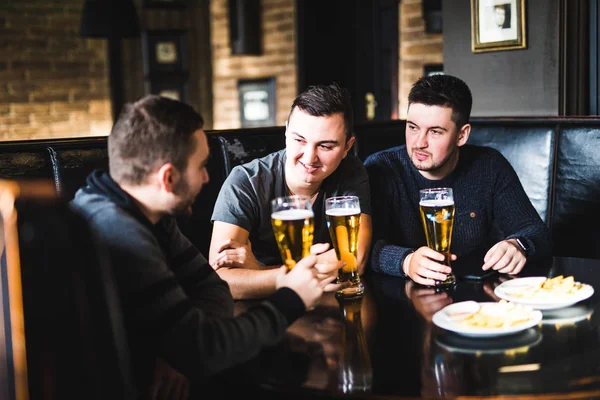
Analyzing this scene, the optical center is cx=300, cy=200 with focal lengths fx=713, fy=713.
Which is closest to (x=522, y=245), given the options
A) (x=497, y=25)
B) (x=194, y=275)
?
(x=194, y=275)

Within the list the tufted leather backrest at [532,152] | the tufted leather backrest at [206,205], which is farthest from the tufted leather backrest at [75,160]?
the tufted leather backrest at [532,152]

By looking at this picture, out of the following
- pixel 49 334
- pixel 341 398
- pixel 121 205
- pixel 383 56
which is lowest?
pixel 341 398

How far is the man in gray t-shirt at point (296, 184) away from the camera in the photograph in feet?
6.34

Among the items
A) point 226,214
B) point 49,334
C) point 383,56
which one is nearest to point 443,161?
point 226,214

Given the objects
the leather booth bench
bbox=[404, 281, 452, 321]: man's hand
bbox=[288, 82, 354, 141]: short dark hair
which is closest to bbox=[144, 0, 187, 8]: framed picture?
the leather booth bench

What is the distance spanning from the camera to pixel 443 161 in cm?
230

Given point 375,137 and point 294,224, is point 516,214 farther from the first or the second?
point 375,137

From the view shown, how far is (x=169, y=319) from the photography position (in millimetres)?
1228

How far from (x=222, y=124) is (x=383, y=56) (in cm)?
202

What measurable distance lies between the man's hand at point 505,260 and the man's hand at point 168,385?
0.85m

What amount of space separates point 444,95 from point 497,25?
1.53 meters

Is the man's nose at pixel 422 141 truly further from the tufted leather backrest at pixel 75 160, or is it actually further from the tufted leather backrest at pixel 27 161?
the tufted leather backrest at pixel 27 161

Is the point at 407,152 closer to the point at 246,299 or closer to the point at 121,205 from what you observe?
the point at 246,299

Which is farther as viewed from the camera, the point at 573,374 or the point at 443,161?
the point at 443,161
